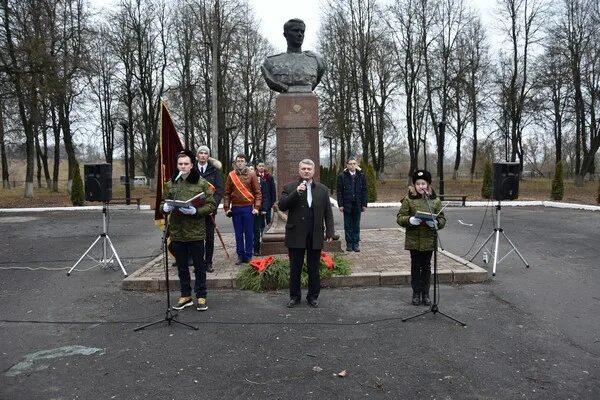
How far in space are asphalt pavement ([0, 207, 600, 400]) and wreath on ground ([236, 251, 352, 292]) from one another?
19 cm

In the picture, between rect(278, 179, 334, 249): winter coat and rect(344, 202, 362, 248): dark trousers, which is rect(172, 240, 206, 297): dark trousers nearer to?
rect(278, 179, 334, 249): winter coat

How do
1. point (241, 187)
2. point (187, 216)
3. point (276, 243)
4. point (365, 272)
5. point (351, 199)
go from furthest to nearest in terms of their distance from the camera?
point (351, 199) < point (276, 243) < point (241, 187) < point (365, 272) < point (187, 216)

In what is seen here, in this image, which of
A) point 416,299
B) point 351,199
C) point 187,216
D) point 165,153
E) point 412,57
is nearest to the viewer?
point 187,216

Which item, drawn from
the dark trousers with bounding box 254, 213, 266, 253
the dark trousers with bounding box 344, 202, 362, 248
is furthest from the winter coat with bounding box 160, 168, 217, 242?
the dark trousers with bounding box 344, 202, 362, 248

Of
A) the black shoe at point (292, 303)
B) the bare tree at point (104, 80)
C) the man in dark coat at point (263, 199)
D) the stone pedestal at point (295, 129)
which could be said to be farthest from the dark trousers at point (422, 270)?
the bare tree at point (104, 80)

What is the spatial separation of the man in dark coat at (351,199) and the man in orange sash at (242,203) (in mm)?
1841

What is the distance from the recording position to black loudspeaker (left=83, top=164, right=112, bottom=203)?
736cm

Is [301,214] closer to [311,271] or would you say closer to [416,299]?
[311,271]

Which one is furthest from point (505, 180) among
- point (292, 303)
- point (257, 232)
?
point (257, 232)

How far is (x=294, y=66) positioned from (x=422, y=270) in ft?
15.3

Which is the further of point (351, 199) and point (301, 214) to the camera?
point (351, 199)

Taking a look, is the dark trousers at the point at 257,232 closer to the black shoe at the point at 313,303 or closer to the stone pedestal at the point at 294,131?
the stone pedestal at the point at 294,131

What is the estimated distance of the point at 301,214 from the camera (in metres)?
5.32

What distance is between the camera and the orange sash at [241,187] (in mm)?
7309
